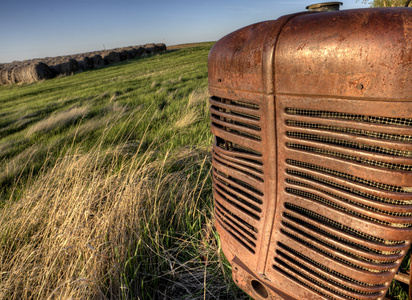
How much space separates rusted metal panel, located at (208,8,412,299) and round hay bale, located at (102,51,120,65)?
30.0 meters

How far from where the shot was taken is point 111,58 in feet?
95.6

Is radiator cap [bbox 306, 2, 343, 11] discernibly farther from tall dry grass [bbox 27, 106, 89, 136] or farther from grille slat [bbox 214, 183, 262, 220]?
tall dry grass [bbox 27, 106, 89, 136]

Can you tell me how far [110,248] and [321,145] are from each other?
1.84 meters

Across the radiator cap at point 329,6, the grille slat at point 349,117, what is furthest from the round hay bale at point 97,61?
the grille slat at point 349,117

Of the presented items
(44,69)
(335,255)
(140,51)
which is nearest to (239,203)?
(335,255)

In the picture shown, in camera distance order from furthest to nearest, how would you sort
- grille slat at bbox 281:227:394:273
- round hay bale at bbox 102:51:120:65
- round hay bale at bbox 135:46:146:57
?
round hay bale at bbox 135:46:146:57
round hay bale at bbox 102:51:120:65
grille slat at bbox 281:227:394:273

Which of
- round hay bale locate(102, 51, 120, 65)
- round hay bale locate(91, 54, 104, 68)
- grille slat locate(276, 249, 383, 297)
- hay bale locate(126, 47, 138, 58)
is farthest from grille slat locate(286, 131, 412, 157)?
hay bale locate(126, 47, 138, 58)

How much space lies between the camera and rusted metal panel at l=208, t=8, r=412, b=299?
0.96m

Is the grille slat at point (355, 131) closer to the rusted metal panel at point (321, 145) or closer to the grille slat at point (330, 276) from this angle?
the rusted metal panel at point (321, 145)

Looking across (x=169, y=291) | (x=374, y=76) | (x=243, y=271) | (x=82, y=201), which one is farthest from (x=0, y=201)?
(x=374, y=76)

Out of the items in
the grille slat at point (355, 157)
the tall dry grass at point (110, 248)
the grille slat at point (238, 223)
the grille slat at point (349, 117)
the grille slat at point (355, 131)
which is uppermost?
the grille slat at point (349, 117)

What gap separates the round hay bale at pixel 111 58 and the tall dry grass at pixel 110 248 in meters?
28.6

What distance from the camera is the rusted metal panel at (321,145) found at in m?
0.96

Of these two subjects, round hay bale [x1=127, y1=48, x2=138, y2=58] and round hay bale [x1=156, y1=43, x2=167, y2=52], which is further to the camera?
round hay bale [x1=156, y1=43, x2=167, y2=52]
